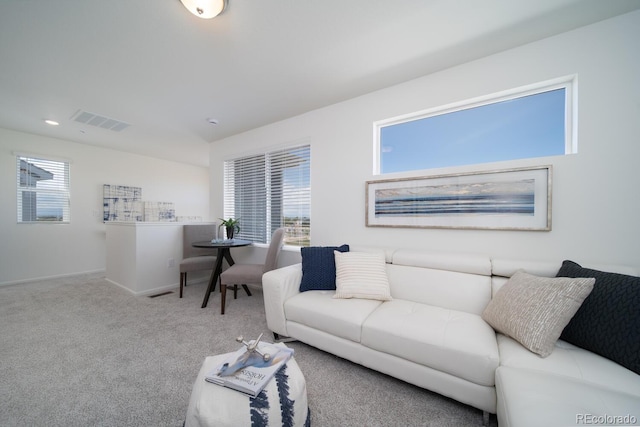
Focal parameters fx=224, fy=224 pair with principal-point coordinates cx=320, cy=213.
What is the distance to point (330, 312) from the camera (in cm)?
170

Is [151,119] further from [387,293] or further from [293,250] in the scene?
[387,293]

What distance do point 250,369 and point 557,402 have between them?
1280mm

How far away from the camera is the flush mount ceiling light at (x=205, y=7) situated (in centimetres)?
139

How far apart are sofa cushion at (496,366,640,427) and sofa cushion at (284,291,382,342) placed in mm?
813

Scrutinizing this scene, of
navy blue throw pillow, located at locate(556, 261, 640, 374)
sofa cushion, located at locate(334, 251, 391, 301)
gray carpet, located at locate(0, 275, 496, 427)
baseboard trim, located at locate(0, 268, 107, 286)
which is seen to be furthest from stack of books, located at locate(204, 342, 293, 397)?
baseboard trim, located at locate(0, 268, 107, 286)

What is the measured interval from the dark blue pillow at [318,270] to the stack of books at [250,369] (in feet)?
2.79

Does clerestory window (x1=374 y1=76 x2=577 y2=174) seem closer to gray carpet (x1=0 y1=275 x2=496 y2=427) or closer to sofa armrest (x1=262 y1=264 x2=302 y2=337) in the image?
sofa armrest (x1=262 y1=264 x2=302 y2=337)

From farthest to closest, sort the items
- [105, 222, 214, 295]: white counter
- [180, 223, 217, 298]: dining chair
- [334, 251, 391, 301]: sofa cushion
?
[180, 223, 217, 298]: dining chair, [105, 222, 214, 295]: white counter, [334, 251, 391, 301]: sofa cushion

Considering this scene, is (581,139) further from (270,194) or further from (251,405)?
(270,194)

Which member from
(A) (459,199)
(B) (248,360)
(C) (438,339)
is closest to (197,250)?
(B) (248,360)

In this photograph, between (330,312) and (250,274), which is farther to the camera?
(250,274)

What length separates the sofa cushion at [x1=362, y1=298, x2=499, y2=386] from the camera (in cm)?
120

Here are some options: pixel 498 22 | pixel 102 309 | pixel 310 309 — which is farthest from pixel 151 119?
pixel 498 22

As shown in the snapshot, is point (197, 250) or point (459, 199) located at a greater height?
point (459, 199)
